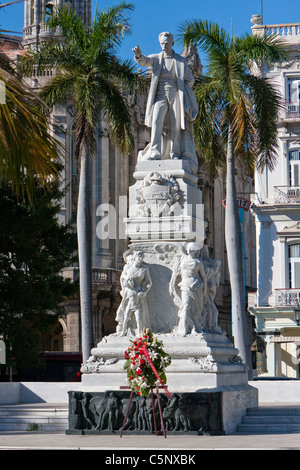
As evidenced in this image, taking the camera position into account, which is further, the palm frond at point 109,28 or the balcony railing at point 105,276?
the balcony railing at point 105,276

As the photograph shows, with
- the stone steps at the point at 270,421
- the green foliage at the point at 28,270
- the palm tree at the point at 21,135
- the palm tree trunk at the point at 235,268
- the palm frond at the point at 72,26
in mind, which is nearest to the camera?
the palm tree at the point at 21,135

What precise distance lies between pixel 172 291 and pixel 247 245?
187 feet

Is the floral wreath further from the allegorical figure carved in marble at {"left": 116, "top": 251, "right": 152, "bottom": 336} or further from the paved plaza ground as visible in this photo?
Answer: the allegorical figure carved in marble at {"left": 116, "top": 251, "right": 152, "bottom": 336}

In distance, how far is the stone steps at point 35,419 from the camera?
19.1 m

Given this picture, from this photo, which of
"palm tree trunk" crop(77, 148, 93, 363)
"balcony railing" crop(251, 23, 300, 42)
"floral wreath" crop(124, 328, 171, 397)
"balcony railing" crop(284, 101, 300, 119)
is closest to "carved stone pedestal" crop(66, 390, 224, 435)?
"floral wreath" crop(124, 328, 171, 397)

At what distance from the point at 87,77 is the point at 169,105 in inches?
490

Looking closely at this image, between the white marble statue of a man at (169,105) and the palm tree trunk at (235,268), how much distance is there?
1236 centimetres

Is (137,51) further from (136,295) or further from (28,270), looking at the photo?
(28,270)

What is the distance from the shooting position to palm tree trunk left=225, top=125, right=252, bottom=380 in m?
31.9

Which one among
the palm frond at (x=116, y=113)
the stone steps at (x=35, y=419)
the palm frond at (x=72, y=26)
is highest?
the palm frond at (x=72, y=26)

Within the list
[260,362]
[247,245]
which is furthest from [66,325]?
[247,245]

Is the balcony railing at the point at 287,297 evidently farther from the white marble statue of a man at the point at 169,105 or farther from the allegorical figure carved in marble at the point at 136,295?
the allegorical figure carved in marble at the point at 136,295

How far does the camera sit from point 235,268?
3262 centimetres

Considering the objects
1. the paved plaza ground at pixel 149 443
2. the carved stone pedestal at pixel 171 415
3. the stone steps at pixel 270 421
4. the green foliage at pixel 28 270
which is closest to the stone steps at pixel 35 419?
the paved plaza ground at pixel 149 443
